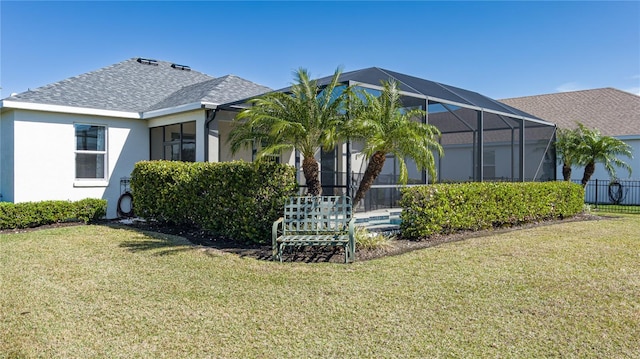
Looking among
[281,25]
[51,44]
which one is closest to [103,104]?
[51,44]

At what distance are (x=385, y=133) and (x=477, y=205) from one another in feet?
10.9

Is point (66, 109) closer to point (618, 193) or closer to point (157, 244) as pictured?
point (157, 244)

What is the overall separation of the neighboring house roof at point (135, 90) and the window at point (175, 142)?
2.33 ft

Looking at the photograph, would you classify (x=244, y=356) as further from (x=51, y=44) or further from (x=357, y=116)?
(x=51, y=44)

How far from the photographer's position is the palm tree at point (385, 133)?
7.59 m

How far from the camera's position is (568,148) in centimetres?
1526

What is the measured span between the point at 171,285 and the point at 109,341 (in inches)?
66.3

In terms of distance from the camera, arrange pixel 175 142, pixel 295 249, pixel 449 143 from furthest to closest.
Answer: pixel 449 143 < pixel 175 142 < pixel 295 249

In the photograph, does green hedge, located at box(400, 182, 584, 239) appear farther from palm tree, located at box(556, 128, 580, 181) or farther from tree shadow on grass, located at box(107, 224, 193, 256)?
tree shadow on grass, located at box(107, 224, 193, 256)

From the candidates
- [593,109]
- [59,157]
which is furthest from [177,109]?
[593,109]

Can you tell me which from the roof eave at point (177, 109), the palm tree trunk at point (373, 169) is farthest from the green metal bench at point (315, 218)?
the roof eave at point (177, 109)

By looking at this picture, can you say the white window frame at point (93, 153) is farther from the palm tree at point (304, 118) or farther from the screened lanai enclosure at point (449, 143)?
the palm tree at point (304, 118)

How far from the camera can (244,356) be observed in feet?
11.4

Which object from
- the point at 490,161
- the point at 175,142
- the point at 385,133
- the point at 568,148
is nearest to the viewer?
the point at 385,133
